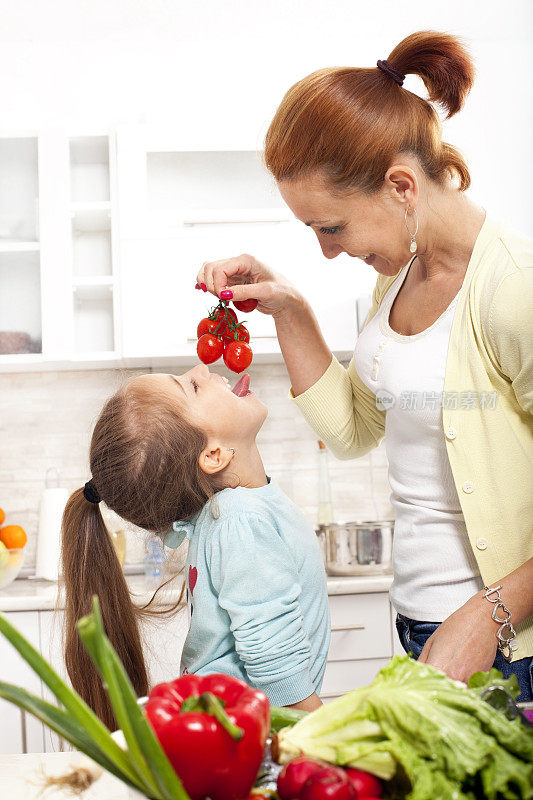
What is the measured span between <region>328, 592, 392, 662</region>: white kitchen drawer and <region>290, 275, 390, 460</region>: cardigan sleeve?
921 millimetres

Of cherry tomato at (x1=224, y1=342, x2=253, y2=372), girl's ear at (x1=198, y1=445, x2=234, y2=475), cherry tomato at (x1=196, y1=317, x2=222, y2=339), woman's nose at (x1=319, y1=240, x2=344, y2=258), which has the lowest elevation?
girl's ear at (x1=198, y1=445, x2=234, y2=475)

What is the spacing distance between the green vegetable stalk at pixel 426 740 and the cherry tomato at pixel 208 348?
80 centimetres

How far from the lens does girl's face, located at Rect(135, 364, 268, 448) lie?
1.30 m

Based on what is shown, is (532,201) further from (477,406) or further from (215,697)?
(215,697)

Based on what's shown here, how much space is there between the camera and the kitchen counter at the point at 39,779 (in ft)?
2.57

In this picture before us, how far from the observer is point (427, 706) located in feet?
1.78

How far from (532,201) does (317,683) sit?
82.4 inches

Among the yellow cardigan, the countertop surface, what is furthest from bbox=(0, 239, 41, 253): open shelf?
the yellow cardigan

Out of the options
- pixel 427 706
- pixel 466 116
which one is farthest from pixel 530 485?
pixel 466 116

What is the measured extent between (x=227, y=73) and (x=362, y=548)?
5.65 ft

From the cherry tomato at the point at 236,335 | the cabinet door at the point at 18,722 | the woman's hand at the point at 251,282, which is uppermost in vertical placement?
the woman's hand at the point at 251,282

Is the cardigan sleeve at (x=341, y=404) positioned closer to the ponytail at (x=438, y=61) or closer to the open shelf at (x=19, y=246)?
the ponytail at (x=438, y=61)

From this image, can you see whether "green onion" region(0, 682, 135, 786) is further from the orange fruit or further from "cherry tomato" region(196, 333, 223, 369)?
the orange fruit

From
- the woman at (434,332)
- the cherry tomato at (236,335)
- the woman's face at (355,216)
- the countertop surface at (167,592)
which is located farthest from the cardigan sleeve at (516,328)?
the countertop surface at (167,592)
